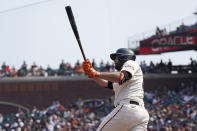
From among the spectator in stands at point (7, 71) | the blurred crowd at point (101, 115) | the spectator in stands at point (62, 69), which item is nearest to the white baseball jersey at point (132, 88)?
the blurred crowd at point (101, 115)

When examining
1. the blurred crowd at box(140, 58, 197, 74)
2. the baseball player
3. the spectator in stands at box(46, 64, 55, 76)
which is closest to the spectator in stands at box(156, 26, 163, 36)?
the blurred crowd at box(140, 58, 197, 74)

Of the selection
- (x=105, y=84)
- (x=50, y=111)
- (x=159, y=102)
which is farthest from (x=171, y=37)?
(x=105, y=84)

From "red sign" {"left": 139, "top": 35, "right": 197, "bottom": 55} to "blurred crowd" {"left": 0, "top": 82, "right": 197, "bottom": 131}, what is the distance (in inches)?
133

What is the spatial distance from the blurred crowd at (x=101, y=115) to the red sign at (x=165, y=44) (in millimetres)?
3388

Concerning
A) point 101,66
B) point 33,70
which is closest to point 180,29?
point 101,66

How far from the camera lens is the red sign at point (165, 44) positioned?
27.1 m

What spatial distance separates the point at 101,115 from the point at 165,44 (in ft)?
25.0

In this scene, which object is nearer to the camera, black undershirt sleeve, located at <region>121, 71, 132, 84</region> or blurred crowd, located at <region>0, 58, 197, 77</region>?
black undershirt sleeve, located at <region>121, 71, 132, 84</region>

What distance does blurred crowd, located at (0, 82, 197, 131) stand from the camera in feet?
60.1

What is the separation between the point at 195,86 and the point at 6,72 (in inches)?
477

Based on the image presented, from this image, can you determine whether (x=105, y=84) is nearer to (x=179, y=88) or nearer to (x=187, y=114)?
(x=187, y=114)

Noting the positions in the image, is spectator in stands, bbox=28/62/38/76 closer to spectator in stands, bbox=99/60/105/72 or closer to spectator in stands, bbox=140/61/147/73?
spectator in stands, bbox=99/60/105/72

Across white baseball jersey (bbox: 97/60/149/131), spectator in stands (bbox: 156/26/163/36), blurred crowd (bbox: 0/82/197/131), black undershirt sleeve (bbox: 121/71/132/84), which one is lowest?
blurred crowd (bbox: 0/82/197/131)

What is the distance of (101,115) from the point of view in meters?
22.9
